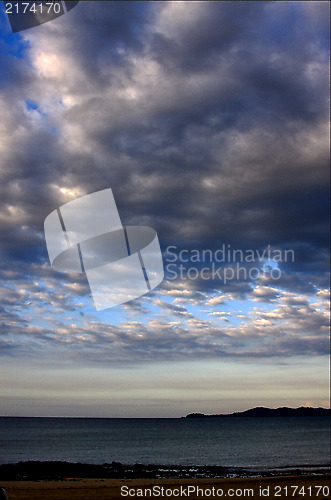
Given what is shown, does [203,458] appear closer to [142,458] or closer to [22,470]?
[142,458]

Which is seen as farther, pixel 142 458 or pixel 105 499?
pixel 142 458

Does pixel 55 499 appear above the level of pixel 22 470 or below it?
above

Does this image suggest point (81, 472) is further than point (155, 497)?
Yes

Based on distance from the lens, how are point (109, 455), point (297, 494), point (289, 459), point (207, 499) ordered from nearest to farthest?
point (207, 499) → point (297, 494) → point (289, 459) → point (109, 455)

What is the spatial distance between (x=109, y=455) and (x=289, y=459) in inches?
739

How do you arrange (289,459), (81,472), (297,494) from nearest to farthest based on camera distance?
1. (297,494)
2. (81,472)
3. (289,459)

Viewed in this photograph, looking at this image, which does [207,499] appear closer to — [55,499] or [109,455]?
[55,499]

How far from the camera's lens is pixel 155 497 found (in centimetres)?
1466

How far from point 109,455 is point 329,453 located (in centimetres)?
2434

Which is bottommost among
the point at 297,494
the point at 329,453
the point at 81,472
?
the point at 329,453

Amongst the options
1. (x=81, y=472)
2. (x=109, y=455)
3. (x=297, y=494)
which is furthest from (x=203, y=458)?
(x=297, y=494)

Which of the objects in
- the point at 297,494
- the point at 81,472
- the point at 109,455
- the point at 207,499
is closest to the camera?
the point at 207,499

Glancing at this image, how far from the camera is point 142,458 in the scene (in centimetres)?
4572

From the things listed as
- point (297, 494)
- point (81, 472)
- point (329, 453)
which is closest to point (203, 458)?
point (329, 453)
